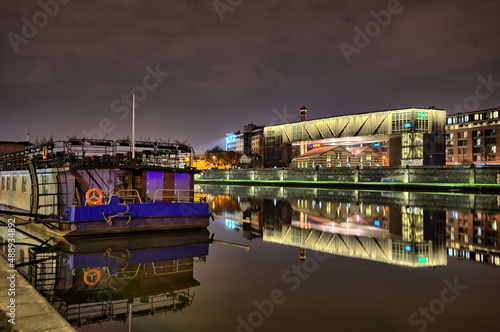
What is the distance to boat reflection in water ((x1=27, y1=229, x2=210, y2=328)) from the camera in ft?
27.5

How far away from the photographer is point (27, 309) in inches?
254

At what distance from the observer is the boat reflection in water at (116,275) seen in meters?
8.39

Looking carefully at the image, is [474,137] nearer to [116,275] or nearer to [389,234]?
[389,234]

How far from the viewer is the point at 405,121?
66312 millimetres

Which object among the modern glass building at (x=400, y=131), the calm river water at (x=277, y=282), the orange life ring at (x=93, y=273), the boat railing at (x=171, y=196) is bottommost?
the calm river water at (x=277, y=282)

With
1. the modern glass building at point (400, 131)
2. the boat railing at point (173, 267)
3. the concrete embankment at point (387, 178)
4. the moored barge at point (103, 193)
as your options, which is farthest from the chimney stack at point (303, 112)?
the boat railing at point (173, 267)

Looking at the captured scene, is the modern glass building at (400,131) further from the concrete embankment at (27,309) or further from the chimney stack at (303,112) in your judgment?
the concrete embankment at (27,309)

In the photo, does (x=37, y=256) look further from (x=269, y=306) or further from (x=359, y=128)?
(x=359, y=128)

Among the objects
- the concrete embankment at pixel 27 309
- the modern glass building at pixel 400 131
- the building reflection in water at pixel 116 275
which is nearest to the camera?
the concrete embankment at pixel 27 309

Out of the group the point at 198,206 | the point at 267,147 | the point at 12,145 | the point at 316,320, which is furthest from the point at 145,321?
the point at 267,147

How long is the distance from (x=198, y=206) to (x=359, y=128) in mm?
59330

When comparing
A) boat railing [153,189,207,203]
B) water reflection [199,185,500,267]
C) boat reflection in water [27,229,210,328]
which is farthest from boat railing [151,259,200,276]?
boat railing [153,189,207,203]

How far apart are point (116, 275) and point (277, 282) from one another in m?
4.71

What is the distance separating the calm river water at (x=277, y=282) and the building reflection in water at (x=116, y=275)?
3cm
